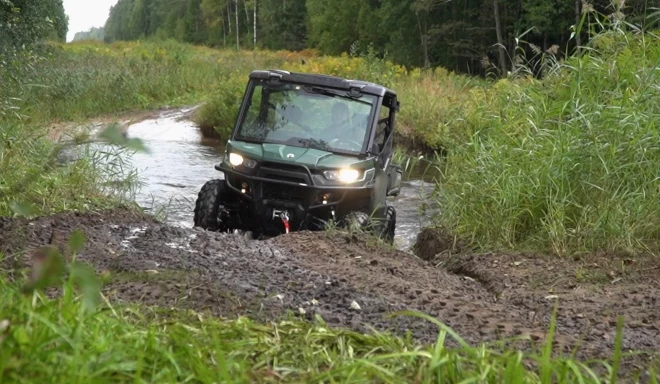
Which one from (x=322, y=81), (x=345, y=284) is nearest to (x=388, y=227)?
(x=322, y=81)

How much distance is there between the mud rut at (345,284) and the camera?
141 inches

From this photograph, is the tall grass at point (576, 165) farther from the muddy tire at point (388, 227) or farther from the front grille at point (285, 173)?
the front grille at point (285, 173)

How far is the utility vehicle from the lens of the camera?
25.1 feet

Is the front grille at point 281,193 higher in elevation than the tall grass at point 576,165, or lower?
lower

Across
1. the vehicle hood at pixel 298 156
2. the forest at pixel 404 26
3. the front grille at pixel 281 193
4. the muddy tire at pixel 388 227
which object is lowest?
the forest at pixel 404 26

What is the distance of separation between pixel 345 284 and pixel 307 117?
388cm

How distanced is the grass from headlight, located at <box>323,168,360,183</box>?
4660 mm

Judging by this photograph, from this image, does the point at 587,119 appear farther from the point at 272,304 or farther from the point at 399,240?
the point at 272,304

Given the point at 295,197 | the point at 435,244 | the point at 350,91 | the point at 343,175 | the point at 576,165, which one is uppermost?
the point at 350,91

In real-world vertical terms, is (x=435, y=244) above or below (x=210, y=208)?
below

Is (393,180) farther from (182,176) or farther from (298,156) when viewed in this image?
(182,176)

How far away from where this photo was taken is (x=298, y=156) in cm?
774

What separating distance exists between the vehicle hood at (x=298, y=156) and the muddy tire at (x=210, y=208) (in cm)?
37

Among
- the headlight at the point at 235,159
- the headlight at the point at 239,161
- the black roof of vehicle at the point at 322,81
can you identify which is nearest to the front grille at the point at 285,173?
the headlight at the point at 239,161
